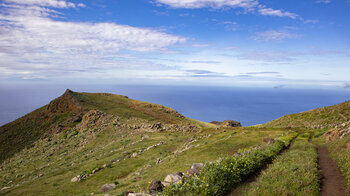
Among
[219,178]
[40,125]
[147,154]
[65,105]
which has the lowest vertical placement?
[40,125]

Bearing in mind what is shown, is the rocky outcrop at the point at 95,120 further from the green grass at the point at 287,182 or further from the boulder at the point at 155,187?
the green grass at the point at 287,182

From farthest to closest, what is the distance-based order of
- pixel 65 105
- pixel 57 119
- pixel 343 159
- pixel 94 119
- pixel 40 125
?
pixel 65 105, pixel 57 119, pixel 40 125, pixel 94 119, pixel 343 159

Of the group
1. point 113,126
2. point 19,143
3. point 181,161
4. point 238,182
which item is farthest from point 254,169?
point 19,143

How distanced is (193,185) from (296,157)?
12.6 m

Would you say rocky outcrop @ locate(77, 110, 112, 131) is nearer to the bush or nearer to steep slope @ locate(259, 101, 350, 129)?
the bush

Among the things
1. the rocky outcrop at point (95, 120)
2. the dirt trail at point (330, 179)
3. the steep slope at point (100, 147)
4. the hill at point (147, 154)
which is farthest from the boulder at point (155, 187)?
the rocky outcrop at point (95, 120)

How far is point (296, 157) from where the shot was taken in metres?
18.8

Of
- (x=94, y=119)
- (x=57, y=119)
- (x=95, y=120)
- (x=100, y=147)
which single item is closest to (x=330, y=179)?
(x=100, y=147)

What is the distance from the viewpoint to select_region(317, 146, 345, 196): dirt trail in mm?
12070

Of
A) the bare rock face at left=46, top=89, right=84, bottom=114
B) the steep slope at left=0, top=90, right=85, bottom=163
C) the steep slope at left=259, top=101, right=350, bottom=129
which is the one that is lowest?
the steep slope at left=0, top=90, right=85, bottom=163

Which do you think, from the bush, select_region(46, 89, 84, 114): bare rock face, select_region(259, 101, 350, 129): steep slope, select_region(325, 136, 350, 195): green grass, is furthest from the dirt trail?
select_region(46, 89, 84, 114): bare rock face

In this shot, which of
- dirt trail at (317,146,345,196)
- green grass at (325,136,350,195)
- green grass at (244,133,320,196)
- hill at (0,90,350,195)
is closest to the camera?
green grass at (244,133,320,196)

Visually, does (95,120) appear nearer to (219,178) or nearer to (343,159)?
(219,178)

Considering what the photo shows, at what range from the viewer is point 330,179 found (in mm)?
14016
